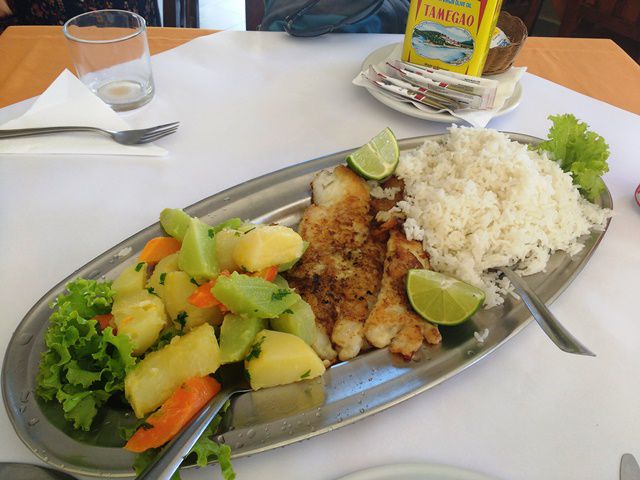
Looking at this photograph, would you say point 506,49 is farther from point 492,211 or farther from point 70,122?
point 70,122

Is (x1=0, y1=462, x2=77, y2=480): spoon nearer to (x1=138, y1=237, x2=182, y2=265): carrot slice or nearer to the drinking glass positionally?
(x1=138, y1=237, x2=182, y2=265): carrot slice

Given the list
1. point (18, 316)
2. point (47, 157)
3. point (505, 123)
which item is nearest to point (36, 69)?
point (47, 157)

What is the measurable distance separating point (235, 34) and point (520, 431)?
202cm

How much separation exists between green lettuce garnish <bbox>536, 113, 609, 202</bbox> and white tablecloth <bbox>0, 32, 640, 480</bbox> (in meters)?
0.15

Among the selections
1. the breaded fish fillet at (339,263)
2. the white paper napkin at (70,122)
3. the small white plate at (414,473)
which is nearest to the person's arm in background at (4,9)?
the white paper napkin at (70,122)

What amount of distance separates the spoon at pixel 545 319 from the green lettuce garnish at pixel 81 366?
2.64ft

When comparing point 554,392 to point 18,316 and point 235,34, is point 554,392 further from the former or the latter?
point 235,34

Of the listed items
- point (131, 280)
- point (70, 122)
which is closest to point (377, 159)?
point (131, 280)

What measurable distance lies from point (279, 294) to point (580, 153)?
100 cm

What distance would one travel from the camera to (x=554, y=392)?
3.41 ft

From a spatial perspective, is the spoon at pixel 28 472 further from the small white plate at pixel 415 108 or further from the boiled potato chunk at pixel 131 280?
the small white plate at pixel 415 108

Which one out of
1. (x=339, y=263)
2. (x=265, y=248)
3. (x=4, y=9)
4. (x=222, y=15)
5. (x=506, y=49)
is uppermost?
(x=506, y=49)

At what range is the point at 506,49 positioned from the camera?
6.14ft

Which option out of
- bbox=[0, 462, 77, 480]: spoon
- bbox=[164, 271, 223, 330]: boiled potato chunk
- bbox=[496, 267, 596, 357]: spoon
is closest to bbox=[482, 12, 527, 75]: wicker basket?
bbox=[496, 267, 596, 357]: spoon
